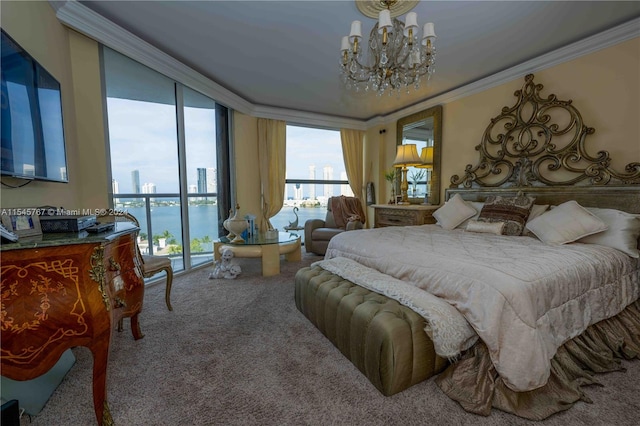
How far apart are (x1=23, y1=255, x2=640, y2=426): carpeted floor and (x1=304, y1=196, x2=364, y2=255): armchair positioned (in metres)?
2.29

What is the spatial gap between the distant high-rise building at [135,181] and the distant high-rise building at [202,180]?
0.85 m

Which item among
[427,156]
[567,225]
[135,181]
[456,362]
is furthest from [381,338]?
[427,156]

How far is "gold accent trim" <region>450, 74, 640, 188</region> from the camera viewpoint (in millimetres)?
2609

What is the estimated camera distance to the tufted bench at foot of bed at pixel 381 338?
1.38 metres

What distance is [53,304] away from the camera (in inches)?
43.3

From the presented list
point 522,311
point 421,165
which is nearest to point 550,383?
point 522,311

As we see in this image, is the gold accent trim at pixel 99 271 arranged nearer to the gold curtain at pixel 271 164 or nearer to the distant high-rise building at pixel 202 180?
the distant high-rise building at pixel 202 180

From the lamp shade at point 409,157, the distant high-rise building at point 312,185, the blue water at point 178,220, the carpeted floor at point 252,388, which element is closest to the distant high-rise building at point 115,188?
the blue water at point 178,220

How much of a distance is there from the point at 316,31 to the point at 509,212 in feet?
8.98

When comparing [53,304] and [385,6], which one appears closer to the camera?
[53,304]

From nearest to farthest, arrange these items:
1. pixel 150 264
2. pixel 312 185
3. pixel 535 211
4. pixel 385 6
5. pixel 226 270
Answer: pixel 385 6, pixel 150 264, pixel 535 211, pixel 226 270, pixel 312 185

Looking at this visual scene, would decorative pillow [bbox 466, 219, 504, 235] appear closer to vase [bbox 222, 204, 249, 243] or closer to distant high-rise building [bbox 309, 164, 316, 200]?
vase [bbox 222, 204, 249, 243]

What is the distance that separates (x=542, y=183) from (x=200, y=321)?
393 centimetres

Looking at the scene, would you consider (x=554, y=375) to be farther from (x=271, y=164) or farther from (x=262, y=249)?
(x=271, y=164)
